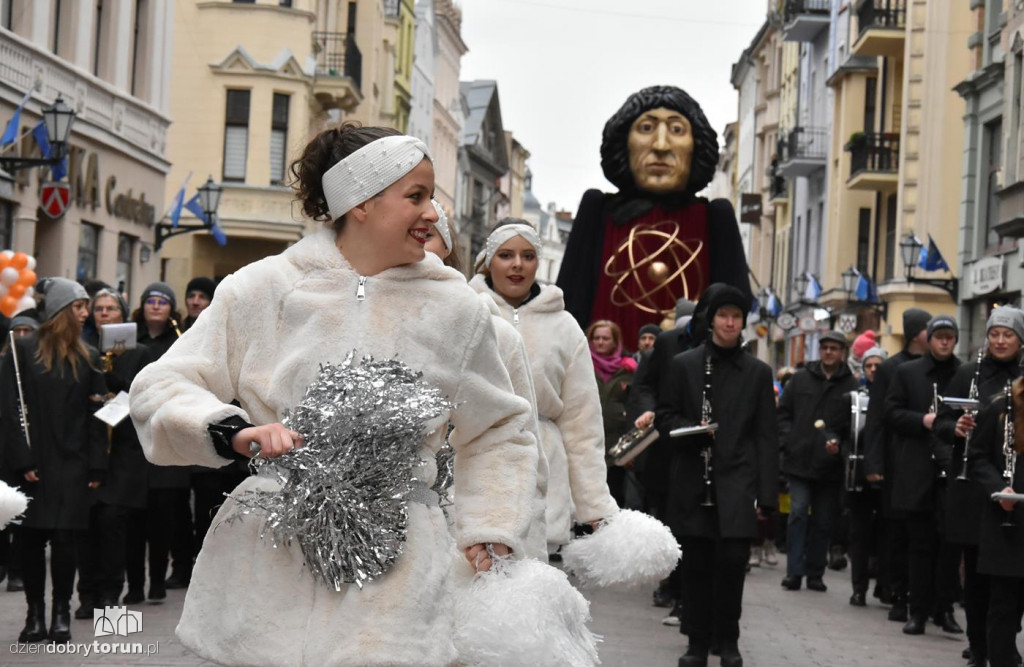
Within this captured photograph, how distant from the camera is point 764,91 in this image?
71375 millimetres

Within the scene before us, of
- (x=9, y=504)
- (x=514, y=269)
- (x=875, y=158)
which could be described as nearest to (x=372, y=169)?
(x=9, y=504)

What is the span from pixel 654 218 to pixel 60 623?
17.5ft

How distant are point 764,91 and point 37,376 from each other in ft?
207

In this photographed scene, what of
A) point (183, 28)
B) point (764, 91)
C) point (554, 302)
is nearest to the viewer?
point (554, 302)

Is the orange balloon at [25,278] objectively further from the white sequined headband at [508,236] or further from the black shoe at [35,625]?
the white sequined headband at [508,236]

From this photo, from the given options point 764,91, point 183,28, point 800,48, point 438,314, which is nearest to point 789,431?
point 438,314

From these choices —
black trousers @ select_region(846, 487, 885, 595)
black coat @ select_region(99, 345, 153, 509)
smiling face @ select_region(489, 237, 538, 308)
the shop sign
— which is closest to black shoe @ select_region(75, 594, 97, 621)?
black coat @ select_region(99, 345, 153, 509)

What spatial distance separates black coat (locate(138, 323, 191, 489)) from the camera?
11584mm

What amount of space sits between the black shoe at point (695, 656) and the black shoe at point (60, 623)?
3070 millimetres

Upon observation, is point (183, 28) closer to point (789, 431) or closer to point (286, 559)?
point (789, 431)

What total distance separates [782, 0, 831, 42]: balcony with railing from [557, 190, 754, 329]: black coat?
41.2m

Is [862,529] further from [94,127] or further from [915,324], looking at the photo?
[94,127]

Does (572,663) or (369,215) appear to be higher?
(369,215)

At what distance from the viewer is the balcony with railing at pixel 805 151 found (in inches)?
2071
